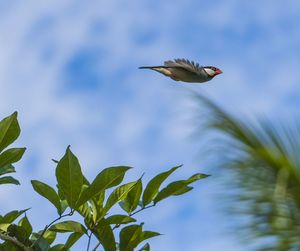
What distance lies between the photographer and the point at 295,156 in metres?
1.93

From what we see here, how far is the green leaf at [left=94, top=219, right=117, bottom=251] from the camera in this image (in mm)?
4191

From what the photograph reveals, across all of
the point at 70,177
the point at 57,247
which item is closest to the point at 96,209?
the point at 70,177

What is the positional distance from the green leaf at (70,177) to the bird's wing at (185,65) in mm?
2706

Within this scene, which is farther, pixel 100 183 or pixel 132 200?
pixel 132 200

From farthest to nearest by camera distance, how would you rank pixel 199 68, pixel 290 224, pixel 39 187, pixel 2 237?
pixel 199 68
pixel 39 187
pixel 2 237
pixel 290 224

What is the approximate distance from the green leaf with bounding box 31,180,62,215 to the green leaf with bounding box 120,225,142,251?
0.35 meters

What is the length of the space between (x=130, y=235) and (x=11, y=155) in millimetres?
760

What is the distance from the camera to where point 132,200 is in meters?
4.34

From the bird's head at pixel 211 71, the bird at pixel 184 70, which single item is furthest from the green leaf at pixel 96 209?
the bird's head at pixel 211 71

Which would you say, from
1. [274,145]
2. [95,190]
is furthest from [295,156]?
[95,190]

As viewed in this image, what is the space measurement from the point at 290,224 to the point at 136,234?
7.88 ft

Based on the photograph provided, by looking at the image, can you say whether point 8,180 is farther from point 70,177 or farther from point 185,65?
point 185,65

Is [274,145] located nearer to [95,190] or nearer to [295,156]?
[295,156]

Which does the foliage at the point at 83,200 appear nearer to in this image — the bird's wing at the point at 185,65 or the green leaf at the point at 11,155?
the green leaf at the point at 11,155
